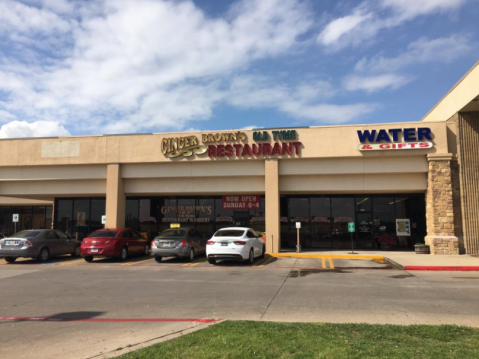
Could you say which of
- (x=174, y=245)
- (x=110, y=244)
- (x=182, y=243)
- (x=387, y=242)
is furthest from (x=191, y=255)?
(x=387, y=242)

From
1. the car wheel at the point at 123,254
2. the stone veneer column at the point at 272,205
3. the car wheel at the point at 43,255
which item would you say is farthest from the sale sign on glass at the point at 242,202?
the car wheel at the point at 43,255

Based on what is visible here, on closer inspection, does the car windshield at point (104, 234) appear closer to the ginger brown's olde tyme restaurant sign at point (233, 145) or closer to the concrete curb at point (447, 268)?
the ginger brown's olde tyme restaurant sign at point (233, 145)

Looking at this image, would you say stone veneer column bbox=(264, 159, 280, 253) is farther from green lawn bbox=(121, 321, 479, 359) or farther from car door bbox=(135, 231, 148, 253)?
green lawn bbox=(121, 321, 479, 359)

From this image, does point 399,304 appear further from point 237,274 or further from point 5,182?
point 5,182

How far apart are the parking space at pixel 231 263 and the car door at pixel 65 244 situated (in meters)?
0.48

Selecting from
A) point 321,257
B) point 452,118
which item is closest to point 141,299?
point 321,257

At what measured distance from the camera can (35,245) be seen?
16.9 metres

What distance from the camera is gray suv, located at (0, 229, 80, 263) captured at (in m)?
16.5

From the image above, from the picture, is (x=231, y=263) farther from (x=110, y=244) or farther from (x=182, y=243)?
(x=110, y=244)

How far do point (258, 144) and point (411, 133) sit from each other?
8265 millimetres

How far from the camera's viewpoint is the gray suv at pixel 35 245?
54.2 feet

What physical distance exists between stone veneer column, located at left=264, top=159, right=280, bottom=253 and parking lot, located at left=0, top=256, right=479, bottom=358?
18.9 feet

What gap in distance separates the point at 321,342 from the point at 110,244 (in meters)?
13.6

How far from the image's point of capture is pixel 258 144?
2162 centimetres
